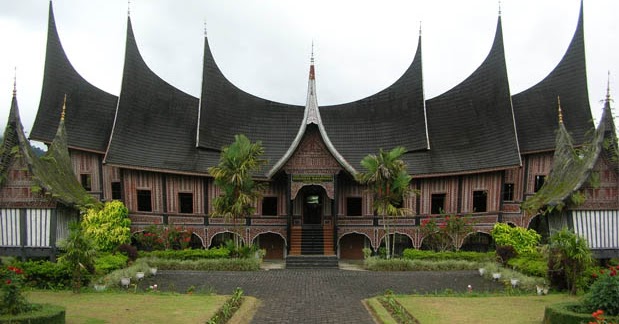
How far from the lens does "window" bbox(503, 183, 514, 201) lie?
2452 centimetres

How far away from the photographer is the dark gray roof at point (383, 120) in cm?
2653

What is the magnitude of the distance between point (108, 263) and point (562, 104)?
20.0 m

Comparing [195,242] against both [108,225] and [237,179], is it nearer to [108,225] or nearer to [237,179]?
[108,225]

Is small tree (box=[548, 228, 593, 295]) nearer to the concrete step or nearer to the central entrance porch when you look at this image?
the concrete step

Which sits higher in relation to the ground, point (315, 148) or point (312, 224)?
point (315, 148)

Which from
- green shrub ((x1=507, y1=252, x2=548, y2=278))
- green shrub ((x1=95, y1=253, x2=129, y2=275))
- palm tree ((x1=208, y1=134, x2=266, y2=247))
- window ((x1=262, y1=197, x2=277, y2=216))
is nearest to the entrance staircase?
window ((x1=262, y1=197, x2=277, y2=216))

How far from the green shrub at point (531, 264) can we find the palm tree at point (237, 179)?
1003 centimetres

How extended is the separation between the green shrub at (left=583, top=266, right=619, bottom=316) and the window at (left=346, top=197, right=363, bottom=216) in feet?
→ 53.7

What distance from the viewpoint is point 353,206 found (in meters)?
26.3

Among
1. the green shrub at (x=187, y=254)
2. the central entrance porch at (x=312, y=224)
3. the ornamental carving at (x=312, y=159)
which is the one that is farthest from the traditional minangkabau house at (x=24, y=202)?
the central entrance porch at (x=312, y=224)

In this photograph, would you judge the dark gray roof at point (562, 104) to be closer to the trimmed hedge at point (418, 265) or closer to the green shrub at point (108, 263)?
the trimmed hedge at point (418, 265)

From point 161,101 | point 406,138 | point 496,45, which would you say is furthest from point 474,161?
point 161,101

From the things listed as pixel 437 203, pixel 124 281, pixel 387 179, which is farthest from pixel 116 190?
pixel 437 203

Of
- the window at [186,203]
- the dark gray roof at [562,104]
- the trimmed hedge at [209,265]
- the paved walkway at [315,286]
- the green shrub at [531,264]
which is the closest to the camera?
the paved walkway at [315,286]
